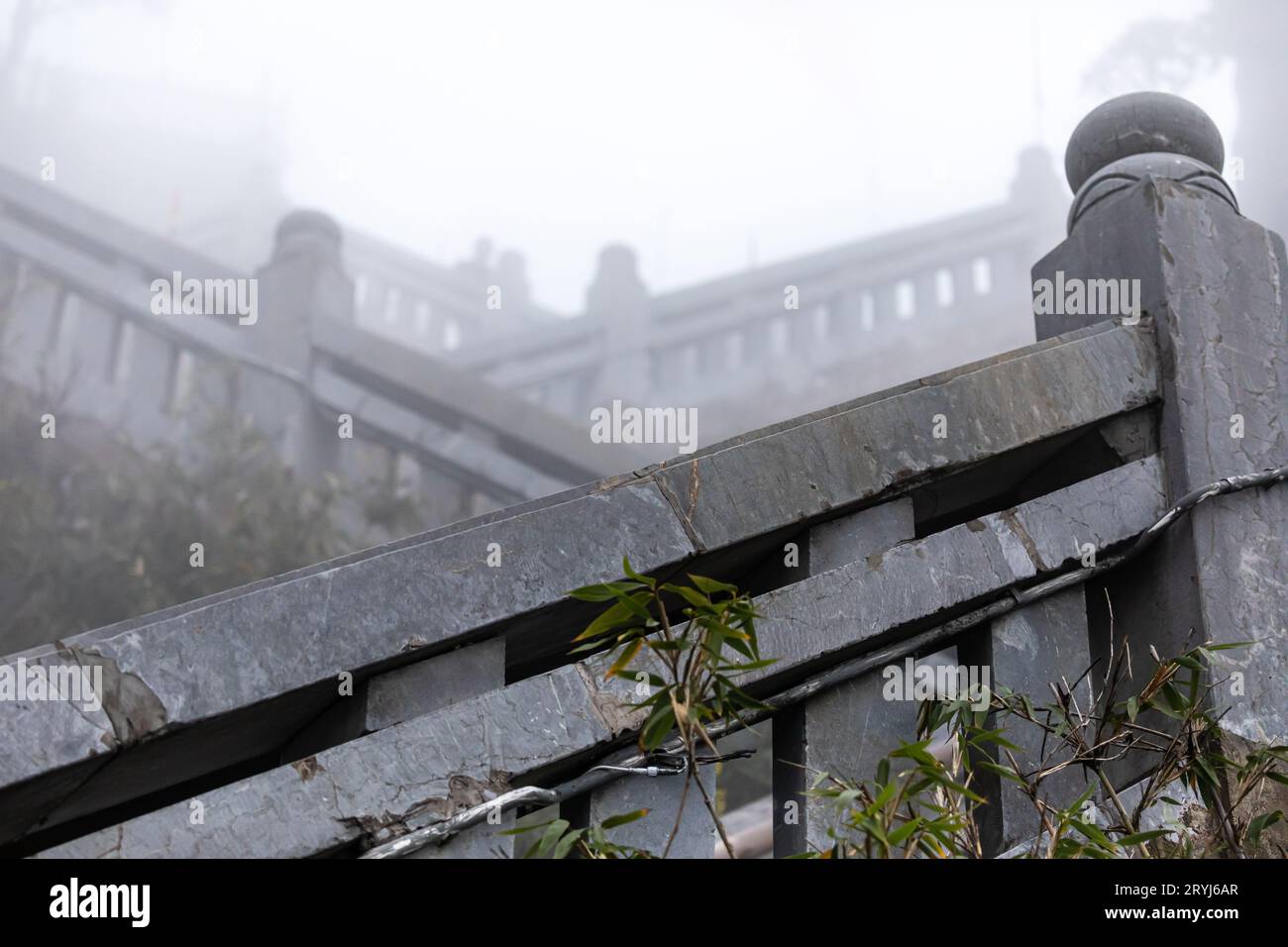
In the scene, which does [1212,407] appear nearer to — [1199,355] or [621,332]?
[1199,355]

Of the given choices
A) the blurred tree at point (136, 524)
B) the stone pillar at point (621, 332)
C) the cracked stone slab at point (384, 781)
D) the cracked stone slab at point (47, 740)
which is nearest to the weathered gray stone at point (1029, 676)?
the cracked stone slab at point (384, 781)

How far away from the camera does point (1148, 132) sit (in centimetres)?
363

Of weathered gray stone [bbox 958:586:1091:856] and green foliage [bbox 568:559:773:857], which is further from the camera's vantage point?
weathered gray stone [bbox 958:586:1091:856]

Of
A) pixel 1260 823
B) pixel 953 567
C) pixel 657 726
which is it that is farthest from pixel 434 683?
pixel 1260 823

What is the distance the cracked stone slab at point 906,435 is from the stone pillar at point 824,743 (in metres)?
0.18

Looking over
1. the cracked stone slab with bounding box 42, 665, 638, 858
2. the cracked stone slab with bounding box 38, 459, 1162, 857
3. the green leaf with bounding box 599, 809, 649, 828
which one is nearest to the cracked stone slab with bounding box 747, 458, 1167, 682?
the cracked stone slab with bounding box 38, 459, 1162, 857

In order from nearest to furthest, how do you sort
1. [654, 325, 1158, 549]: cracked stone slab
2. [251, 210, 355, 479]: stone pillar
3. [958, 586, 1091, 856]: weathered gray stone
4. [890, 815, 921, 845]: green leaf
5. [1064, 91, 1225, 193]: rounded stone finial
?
[890, 815, 921, 845]: green leaf
[958, 586, 1091, 856]: weathered gray stone
[654, 325, 1158, 549]: cracked stone slab
[1064, 91, 1225, 193]: rounded stone finial
[251, 210, 355, 479]: stone pillar

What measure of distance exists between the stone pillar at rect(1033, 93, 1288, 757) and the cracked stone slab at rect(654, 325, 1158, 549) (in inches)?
5.5

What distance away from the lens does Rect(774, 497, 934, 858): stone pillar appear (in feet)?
8.45

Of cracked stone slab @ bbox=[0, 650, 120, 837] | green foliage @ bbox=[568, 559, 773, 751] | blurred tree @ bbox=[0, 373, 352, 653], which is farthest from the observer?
blurred tree @ bbox=[0, 373, 352, 653]

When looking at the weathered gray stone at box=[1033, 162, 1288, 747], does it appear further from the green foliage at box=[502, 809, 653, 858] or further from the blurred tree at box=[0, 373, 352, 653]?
the blurred tree at box=[0, 373, 352, 653]

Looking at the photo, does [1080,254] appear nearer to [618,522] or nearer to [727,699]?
[618,522]

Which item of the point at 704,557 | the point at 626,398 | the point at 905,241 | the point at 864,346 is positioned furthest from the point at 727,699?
the point at 905,241

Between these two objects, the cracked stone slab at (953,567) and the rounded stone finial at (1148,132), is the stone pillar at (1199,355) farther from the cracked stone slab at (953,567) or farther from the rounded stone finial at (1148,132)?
the cracked stone slab at (953,567)
